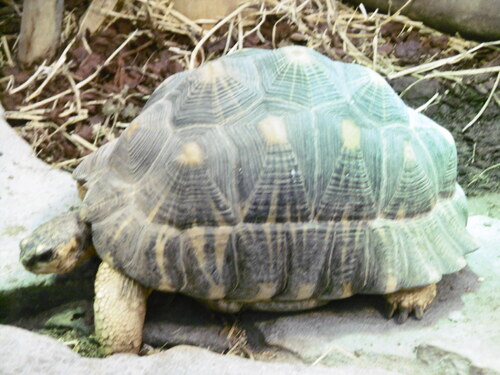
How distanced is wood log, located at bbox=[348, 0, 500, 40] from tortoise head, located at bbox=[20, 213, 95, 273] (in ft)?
11.0

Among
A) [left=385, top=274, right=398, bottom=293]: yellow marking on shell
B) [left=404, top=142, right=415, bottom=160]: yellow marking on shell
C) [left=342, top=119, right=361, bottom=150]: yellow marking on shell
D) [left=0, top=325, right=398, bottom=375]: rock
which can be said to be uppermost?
[left=342, top=119, right=361, bottom=150]: yellow marking on shell

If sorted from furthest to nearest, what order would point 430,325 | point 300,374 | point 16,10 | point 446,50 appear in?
point 16,10 < point 446,50 < point 430,325 < point 300,374

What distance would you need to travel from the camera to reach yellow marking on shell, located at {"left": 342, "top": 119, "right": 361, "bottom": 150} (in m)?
2.72

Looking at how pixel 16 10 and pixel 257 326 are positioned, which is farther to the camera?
pixel 16 10

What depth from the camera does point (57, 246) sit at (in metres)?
2.75

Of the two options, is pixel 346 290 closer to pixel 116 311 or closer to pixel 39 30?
pixel 116 311

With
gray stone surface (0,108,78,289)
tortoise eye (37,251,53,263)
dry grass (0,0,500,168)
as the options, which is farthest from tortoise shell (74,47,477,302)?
dry grass (0,0,500,168)

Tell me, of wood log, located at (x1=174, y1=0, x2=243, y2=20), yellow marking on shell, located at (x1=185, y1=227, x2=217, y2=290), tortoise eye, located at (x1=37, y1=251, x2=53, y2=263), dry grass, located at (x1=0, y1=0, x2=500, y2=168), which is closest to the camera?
yellow marking on shell, located at (x1=185, y1=227, x2=217, y2=290)

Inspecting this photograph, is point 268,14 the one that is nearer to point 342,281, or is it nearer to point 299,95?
point 299,95

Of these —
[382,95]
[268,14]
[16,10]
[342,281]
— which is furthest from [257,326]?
[16,10]

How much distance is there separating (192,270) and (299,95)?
919mm

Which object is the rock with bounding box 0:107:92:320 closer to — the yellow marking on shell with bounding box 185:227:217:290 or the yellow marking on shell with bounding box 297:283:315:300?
the yellow marking on shell with bounding box 185:227:217:290

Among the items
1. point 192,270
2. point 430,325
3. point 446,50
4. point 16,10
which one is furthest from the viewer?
point 16,10

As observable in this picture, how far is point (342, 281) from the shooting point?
9.07 feet
